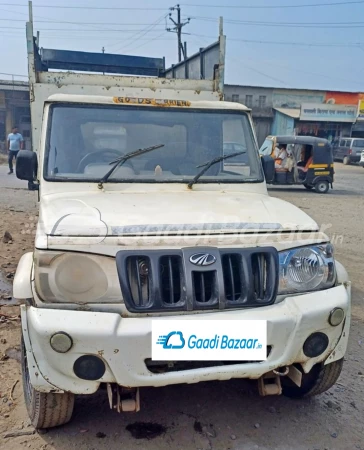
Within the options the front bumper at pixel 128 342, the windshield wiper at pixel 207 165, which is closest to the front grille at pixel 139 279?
the front bumper at pixel 128 342

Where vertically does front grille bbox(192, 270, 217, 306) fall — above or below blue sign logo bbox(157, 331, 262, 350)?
above

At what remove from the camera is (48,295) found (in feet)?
7.64

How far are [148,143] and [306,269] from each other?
1770mm

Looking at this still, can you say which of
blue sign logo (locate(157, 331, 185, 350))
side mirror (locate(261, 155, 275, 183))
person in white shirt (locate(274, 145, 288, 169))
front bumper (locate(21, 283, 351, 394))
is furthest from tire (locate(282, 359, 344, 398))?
person in white shirt (locate(274, 145, 288, 169))

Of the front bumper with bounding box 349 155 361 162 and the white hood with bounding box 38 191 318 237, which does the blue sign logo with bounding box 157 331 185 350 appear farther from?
the front bumper with bounding box 349 155 361 162

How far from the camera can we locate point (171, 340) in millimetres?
2305

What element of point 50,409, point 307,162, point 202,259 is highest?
point 202,259

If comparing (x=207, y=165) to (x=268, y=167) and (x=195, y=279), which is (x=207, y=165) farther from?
(x=195, y=279)

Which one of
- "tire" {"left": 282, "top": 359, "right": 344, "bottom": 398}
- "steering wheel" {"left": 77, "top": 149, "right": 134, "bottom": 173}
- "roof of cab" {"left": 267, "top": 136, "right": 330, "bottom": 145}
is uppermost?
"steering wheel" {"left": 77, "top": 149, "right": 134, "bottom": 173}

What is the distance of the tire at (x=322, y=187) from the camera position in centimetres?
1675

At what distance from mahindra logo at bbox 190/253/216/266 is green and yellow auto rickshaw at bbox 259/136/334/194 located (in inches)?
571

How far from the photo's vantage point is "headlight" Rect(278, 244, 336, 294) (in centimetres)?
257

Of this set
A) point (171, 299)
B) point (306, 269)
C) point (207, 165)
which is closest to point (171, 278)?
point (171, 299)

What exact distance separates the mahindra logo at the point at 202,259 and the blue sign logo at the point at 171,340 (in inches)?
15.0
